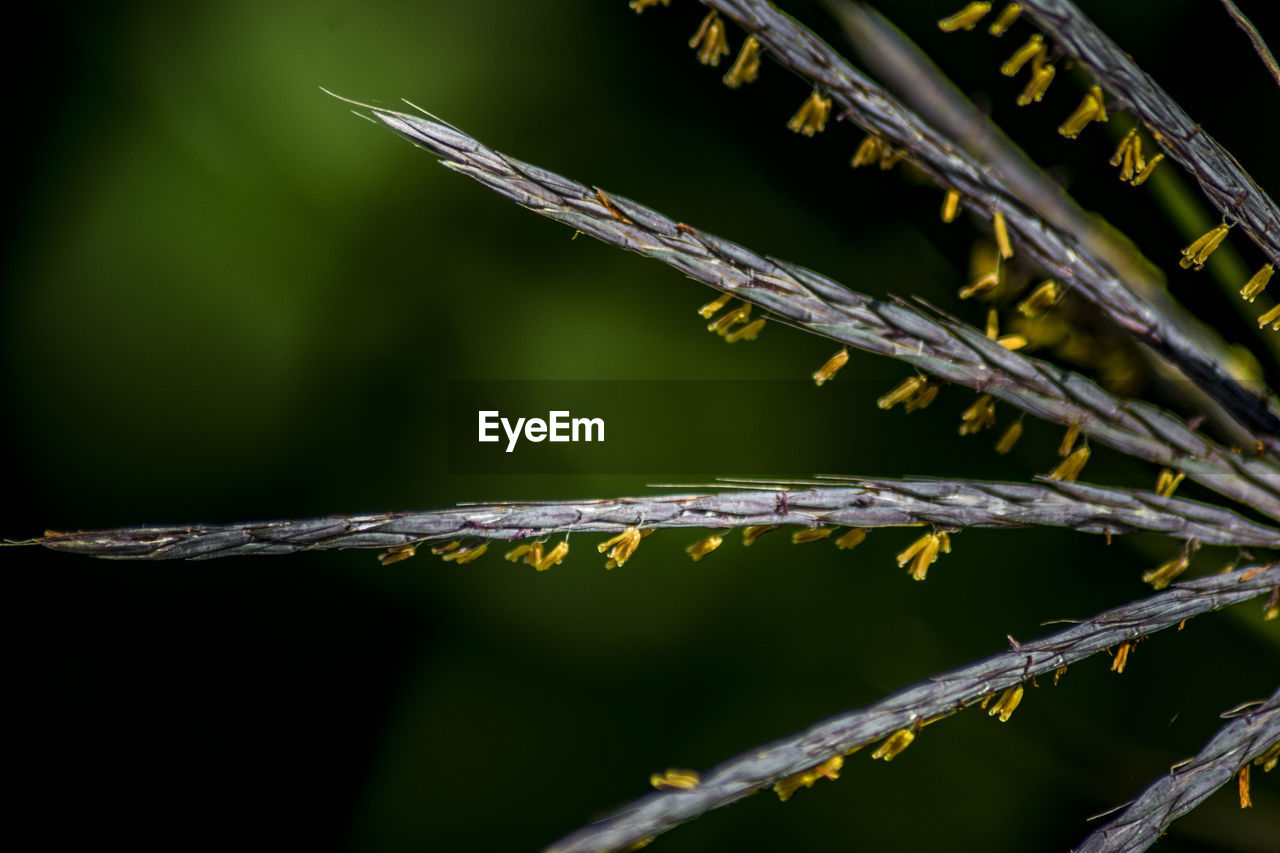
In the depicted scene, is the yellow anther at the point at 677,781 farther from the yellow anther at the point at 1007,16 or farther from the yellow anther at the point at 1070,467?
the yellow anther at the point at 1007,16

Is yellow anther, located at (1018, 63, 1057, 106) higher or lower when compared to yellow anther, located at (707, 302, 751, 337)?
higher

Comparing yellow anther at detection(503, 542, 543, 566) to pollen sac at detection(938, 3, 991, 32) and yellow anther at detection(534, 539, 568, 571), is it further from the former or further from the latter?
pollen sac at detection(938, 3, 991, 32)

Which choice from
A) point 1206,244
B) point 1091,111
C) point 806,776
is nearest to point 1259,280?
point 1206,244

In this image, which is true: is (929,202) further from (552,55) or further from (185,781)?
(185,781)

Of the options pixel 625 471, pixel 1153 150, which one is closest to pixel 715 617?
pixel 625 471

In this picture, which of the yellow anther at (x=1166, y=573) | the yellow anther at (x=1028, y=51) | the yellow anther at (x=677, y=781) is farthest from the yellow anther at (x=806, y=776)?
the yellow anther at (x=1028, y=51)

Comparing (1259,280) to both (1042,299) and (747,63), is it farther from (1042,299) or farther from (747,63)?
(747,63)

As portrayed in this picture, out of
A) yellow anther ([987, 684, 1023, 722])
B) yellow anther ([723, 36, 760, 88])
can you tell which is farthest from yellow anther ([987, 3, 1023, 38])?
yellow anther ([987, 684, 1023, 722])

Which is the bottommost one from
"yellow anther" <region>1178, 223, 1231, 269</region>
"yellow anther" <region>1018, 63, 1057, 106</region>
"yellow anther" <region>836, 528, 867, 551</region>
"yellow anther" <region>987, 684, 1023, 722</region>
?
"yellow anther" <region>987, 684, 1023, 722</region>
